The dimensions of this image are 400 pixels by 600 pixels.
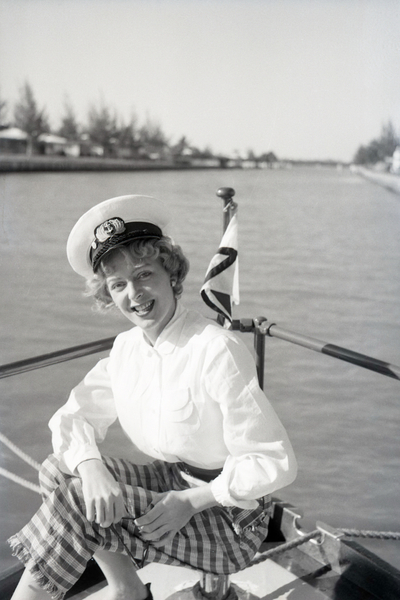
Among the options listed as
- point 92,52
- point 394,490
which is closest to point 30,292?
point 92,52

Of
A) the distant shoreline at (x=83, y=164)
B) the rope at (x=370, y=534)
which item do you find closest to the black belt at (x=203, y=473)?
the rope at (x=370, y=534)

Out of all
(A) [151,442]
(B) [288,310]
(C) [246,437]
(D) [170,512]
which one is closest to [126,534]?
(D) [170,512]

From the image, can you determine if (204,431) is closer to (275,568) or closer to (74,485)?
(74,485)

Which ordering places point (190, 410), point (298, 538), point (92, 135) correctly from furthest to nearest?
point (92, 135)
point (298, 538)
point (190, 410)

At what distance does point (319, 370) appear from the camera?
16.5 metres

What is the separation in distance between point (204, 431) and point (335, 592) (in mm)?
840

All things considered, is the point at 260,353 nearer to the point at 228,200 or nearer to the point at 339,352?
the point at 339,352

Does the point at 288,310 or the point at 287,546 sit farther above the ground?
the point at 287,546

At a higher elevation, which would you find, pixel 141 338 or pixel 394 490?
pixel 141 338

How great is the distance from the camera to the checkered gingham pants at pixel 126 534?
128 cm

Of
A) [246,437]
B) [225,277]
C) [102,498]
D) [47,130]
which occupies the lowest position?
[102,498]

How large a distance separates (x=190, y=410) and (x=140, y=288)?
298 mm

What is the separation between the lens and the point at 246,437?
1.30 metres

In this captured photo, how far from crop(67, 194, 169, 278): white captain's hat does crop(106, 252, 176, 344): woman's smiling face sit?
0.14ft
